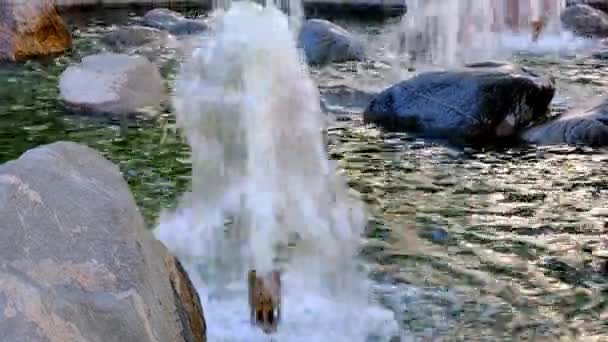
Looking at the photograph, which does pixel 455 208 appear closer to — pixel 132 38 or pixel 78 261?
pixel 78 261

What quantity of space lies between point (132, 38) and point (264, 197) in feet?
35.7

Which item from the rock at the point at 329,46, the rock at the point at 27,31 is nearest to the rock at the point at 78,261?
the rock at the point at 329,46

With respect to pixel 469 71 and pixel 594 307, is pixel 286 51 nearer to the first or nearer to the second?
pixel 594 307

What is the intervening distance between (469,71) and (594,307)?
5610mm

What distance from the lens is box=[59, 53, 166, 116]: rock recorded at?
39.1 ft

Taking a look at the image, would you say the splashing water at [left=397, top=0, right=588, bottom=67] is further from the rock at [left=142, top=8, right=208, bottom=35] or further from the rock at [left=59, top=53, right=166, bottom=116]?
the rock at [left=59, top=53, right=166, bottom=116]

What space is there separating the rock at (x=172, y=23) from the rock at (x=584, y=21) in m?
6.93

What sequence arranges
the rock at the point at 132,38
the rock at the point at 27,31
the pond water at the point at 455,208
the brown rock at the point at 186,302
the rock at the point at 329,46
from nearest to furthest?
the brown rock at the point at 186,302 < the pond water at the point at 455,208 < the rock at the point at 329,46 < the rock at the point at 27,31 < the rock at the point at 132,38

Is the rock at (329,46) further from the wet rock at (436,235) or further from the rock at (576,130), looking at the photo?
the wet rock at (436,235)

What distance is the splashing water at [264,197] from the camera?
6.53 m

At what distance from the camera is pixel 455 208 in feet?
26.8

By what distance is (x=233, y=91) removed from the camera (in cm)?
765

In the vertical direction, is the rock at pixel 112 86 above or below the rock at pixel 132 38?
above

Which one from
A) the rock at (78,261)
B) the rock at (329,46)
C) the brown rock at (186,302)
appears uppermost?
the rock at (78,261)
